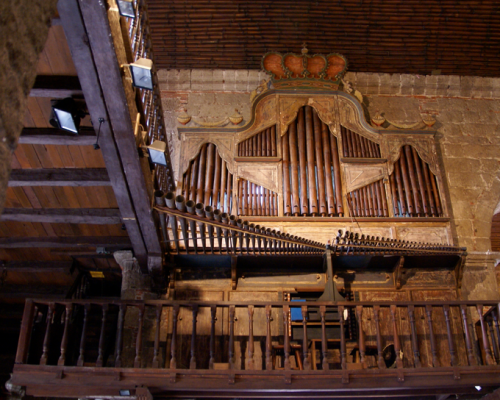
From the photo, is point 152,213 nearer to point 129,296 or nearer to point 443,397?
point 129,296

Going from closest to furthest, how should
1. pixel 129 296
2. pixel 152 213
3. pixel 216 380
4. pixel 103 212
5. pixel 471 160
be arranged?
1. pixel 216 380
2. pixel 152 213
3. pixel 103 212
4. pixel 129 296
5. pixel 471 160

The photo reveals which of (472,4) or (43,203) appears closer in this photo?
(43,203)

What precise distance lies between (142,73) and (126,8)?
0.68 meters

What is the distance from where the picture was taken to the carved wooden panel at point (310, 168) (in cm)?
890

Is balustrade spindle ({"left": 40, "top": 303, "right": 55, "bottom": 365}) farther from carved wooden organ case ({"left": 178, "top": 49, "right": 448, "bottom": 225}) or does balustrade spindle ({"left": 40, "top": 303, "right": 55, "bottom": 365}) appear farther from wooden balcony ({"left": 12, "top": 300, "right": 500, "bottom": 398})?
carved wooden organ case ({"left": 178, "top": 49, "right": 448, "bottom": 225})

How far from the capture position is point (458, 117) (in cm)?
1082

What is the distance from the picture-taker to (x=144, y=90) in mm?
6789

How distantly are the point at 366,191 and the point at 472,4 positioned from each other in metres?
4.43

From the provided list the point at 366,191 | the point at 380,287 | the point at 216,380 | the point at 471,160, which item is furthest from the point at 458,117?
the point at 216,380

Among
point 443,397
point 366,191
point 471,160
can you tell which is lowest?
point 443,397

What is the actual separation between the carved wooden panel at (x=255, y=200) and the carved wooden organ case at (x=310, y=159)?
0.02 metres

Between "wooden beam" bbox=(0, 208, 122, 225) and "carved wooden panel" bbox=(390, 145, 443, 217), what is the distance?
4.61 m

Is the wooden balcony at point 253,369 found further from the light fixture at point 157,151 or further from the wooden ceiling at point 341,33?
the wooden ceiling at point 341,33

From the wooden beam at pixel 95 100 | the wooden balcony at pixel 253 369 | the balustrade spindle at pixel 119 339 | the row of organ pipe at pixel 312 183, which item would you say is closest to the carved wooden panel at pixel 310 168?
the row of organ pipe at pixel 312 183
